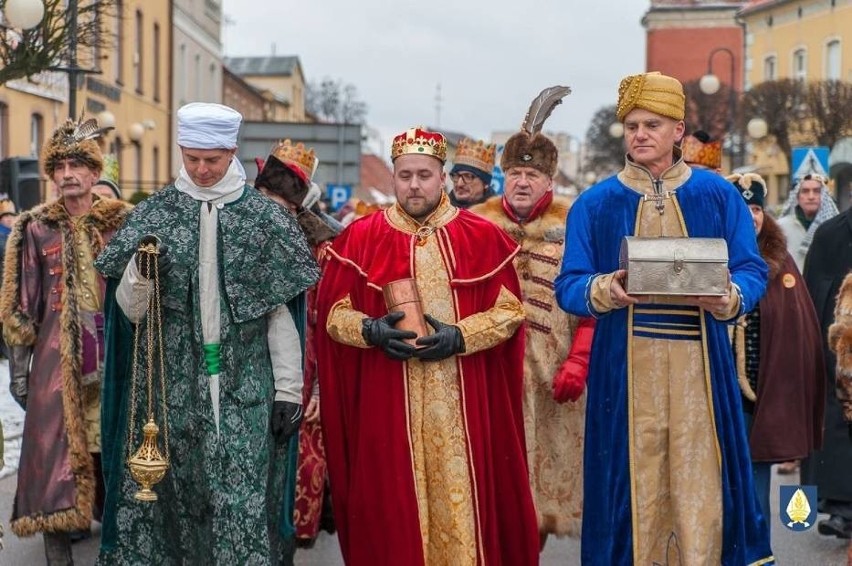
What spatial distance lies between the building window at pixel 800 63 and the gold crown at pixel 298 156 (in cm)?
4448

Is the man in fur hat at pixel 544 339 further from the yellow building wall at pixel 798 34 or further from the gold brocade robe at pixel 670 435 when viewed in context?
the yellow building wall at pixel 798 34

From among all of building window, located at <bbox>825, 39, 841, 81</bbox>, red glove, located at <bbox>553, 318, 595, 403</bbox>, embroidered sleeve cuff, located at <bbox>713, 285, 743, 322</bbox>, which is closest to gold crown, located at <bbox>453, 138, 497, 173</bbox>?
red glove, located at <bbox>553, 318, 595, 403</bbox>

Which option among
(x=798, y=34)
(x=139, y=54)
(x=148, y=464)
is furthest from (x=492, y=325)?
(x=798, y=34)

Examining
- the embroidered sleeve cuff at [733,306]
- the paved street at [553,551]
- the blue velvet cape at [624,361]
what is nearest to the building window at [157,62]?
the paved street at [553,551]

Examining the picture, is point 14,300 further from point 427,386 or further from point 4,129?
point 4,129

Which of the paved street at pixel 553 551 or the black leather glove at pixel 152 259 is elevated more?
the black leather glove at pixel 152 259

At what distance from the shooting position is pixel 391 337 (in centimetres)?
549

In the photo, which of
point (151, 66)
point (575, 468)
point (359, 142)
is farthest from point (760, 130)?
point (575, 468)

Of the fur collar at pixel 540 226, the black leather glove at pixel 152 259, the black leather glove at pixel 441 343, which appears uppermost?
the fur collar at pixel 540 226

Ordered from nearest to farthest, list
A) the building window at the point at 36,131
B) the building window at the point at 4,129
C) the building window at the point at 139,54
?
the building window at the point at 4,129 < the building window at the point at 36,131 < the building window at the point at 139,54

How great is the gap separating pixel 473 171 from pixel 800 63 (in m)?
44.6

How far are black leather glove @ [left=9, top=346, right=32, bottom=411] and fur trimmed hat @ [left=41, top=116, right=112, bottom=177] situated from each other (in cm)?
85

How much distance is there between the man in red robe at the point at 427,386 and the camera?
564cm

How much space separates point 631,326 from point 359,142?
17396mm
